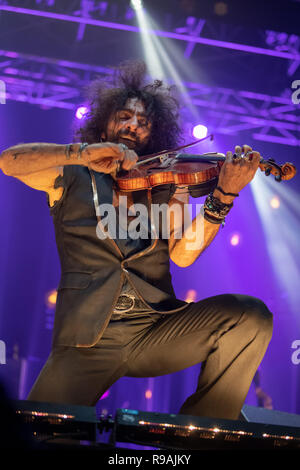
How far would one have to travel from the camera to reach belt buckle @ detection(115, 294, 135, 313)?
2492 millimetres

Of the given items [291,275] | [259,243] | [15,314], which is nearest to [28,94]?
[15,314]

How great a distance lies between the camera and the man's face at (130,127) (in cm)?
314

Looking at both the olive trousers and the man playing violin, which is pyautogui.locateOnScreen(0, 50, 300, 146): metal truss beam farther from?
the olive trousers

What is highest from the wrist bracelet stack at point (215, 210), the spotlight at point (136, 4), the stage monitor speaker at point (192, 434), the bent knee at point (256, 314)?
the spotlight at point (136, 4)

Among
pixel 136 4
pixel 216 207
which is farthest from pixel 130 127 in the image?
pixel 136 4

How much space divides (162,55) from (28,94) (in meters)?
1.78

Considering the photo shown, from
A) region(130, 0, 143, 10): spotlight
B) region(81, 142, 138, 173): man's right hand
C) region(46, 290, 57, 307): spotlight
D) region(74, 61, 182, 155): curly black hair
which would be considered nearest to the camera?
region(81, 142, 138, 173): man's right hand

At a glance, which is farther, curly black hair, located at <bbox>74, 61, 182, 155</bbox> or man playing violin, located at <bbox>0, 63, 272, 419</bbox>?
curly black hair, located at <bbox>74, 61, 182, 155</bbox>

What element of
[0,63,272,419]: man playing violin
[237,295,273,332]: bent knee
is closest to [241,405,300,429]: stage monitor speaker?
[0,63,272,419]: man playing violin

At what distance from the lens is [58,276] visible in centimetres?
724

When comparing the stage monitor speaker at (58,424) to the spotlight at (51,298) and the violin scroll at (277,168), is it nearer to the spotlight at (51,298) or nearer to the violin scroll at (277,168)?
the violin scroll at (277,168)

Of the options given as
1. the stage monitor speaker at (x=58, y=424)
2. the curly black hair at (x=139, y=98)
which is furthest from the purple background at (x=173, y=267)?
the stage monitor speaker at (x=58, y=424)

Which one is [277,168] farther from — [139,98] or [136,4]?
[136,4]
